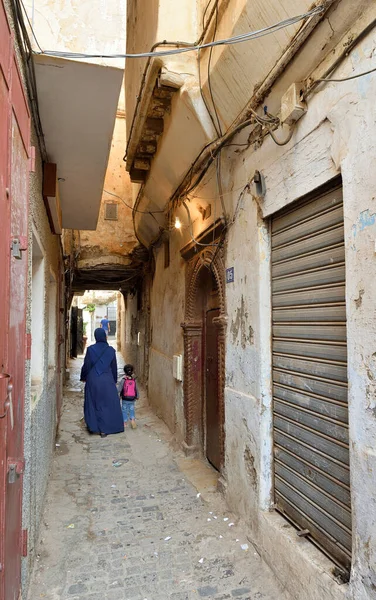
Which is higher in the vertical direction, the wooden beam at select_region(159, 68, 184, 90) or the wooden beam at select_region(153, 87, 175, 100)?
the wooden beam at select_region(153, 87, 175, 100)

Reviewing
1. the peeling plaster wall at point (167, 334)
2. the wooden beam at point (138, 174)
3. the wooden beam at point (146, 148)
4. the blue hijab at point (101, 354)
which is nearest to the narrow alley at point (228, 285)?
the wooden beam at point (146, 148)

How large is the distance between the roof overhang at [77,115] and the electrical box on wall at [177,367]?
9.28 feet

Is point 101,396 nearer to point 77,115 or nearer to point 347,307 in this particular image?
point 77,115

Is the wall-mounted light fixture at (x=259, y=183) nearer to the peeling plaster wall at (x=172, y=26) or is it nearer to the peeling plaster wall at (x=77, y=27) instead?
the peeling plaster wall at (x=77, y=27)

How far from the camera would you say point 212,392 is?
5.30m

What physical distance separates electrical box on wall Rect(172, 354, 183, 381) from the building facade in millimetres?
969

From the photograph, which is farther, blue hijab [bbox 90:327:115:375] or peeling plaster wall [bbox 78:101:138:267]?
peeling plaster wall [bbox 78:101:138:267]

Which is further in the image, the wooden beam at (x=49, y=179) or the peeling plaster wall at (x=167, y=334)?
the peeling plaster wall at (x=167, y=334)

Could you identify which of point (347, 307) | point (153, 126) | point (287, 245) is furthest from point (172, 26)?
point (347, 307)

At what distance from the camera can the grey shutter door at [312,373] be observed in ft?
8.11

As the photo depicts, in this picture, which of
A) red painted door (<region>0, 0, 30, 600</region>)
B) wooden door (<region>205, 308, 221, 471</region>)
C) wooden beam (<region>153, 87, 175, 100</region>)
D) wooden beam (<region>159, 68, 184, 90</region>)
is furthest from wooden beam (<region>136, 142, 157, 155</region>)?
red painted door (<region>0, 0, 30, 600</region>)

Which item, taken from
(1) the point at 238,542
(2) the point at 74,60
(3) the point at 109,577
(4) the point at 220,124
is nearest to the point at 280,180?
(4) the point at 220,124

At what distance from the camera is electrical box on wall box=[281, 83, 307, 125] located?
2.68 meters

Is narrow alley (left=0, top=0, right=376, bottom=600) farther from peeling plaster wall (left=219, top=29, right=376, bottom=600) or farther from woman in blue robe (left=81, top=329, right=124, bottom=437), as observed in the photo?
woman in blue robe (left=81, top=329, right=124, bottom=437)
